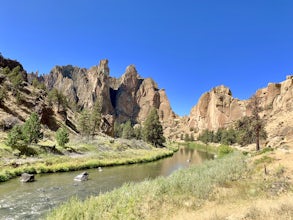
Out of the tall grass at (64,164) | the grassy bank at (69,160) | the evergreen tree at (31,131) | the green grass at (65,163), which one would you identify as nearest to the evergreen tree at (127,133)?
the grassy bank at (69,160)

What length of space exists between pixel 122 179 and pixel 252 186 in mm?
18786

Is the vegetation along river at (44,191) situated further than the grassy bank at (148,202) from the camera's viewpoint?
Yes

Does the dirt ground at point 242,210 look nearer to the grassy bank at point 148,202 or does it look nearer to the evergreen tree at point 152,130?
the grassy bank at point 148,202

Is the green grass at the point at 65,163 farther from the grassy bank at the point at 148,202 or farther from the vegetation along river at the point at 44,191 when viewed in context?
the grassy bank at the point at 148,202

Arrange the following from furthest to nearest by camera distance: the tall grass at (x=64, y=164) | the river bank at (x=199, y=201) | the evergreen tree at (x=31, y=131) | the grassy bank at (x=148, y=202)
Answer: the evergreen tree at (x=31, y=131), the tall grass at (x=64, y=164), the grassy bank at (x=148, y=202), the river bank at (x=199, y=201)

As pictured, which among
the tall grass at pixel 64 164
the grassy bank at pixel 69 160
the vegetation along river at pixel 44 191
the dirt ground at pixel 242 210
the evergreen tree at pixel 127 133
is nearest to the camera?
the dirt ground at pixel 242 210

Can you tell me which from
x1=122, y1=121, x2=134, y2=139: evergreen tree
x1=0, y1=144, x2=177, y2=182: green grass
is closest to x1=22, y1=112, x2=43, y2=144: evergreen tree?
x1=0, y1=144, x2=177, y2=182: green grass

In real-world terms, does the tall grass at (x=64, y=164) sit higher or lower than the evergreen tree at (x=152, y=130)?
lower

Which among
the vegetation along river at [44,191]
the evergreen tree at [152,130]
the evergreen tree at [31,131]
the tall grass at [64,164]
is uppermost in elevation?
the evergreen tree at [152,130]

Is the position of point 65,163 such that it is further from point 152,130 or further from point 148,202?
point 152,130

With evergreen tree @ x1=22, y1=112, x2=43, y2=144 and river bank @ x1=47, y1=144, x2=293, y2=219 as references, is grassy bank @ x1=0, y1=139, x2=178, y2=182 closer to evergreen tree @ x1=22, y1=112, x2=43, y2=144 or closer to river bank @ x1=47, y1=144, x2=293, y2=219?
evergreen tree @ x1=22, y1=112, x2=43, y2=144

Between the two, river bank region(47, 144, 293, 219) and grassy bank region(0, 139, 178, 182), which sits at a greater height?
grassy bank region(0, 139, 178, 182)

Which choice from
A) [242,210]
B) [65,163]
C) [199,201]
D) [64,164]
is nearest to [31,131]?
[65,163]

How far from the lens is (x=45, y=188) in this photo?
25859 mm
